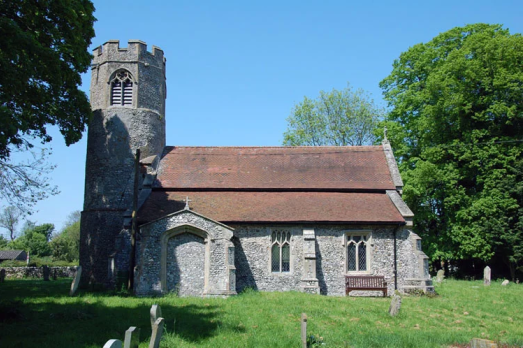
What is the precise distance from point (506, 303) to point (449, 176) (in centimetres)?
1254

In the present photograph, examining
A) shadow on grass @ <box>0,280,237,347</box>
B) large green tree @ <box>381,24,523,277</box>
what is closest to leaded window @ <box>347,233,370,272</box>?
shadow on grass @ <box>0,280,237,347</box>

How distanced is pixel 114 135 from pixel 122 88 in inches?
105

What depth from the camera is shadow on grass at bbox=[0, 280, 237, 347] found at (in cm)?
1034

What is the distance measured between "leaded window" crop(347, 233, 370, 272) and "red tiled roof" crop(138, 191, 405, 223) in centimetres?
93

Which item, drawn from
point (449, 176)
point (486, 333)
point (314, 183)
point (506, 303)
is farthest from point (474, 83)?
point (486, 333)

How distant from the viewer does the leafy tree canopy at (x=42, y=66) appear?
12.4 m

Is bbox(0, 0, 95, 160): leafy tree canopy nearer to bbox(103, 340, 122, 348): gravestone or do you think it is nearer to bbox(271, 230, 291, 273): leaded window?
bbox(103, 340, 122, 348): gravestone

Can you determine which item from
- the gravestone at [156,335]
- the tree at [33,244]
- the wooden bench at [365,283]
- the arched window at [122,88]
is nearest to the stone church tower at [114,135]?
the arched window at [122,88]

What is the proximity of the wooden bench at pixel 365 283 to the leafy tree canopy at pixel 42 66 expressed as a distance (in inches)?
502

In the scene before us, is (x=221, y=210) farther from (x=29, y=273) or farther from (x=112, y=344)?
(x=29, y=273)

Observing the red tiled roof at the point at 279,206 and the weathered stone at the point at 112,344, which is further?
the red tiled roof at the point at 279,206

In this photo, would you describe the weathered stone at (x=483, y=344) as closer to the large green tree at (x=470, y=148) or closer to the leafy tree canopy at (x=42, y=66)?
the leafy tree canopy at (x=42, y=66)

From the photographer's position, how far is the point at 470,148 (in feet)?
93.7

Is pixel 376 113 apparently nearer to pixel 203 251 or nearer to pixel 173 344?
pixel 203 251
